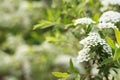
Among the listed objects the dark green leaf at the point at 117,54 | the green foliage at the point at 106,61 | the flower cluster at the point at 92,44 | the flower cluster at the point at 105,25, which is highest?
the flower cluster at the point at 105,25

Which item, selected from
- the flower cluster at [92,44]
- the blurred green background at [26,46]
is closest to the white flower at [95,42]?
the flower cluster at [92,44]

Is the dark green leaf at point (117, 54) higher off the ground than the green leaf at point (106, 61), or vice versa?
the dark green leaf at point (117, 54)

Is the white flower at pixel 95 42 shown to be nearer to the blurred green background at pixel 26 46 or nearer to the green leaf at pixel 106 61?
the green leaf at pixel 106 61

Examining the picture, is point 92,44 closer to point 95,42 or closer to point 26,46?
point 95,42

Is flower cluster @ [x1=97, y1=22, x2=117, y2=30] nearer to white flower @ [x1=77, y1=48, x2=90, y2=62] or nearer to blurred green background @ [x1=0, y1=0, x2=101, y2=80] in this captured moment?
white flower @ [x1=77, y1=48, x2=90, y2=62]

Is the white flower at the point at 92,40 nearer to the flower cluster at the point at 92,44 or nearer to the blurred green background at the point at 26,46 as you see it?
the flower cluster at the point at 92,44

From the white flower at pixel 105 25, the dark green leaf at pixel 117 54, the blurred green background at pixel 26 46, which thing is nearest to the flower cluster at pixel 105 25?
the white flower at pixel 105 25

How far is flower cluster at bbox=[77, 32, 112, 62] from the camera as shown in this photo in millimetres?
1429

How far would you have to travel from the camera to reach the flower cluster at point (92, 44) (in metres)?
1.43

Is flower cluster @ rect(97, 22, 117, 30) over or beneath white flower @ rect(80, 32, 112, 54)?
over

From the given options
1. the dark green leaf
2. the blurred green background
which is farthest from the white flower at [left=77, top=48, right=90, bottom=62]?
the blurred green background

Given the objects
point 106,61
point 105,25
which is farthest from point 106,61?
point 105,25

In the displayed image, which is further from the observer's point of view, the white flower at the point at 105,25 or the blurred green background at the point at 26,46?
the blurred green background at the point at 26,46

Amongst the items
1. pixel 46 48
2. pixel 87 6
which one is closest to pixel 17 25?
pixel 46 48
